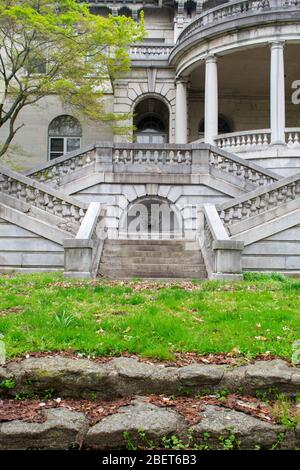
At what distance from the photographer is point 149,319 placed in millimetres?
6887

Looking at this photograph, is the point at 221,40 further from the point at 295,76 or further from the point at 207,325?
the point at 207,325

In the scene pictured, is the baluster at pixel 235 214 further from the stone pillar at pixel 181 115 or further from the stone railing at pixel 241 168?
the stone pillar at pixel 181 115

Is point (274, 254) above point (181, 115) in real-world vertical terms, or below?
below

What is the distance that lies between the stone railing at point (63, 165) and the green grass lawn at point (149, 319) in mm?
8610

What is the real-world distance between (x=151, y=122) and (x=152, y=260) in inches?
669

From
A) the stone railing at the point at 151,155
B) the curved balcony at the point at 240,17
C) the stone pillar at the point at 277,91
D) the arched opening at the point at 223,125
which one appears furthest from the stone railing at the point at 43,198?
the arched opening at the point at 223,125

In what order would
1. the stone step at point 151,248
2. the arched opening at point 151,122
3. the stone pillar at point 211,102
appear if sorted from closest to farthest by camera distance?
the stone step at point 151,248, the stone pillar at point 211,102, the arched opening at point 151,122

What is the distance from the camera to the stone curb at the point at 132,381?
496 cm

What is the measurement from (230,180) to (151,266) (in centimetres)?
586

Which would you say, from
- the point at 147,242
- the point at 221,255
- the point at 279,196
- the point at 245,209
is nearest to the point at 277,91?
the point at 279,196

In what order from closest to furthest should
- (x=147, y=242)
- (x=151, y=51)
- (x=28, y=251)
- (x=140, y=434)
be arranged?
(x=140, y=434), (x=28, y=251), (x=147, y=242), (x=151, y=51)

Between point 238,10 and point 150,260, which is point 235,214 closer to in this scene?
point 150,260

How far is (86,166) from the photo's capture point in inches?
714
